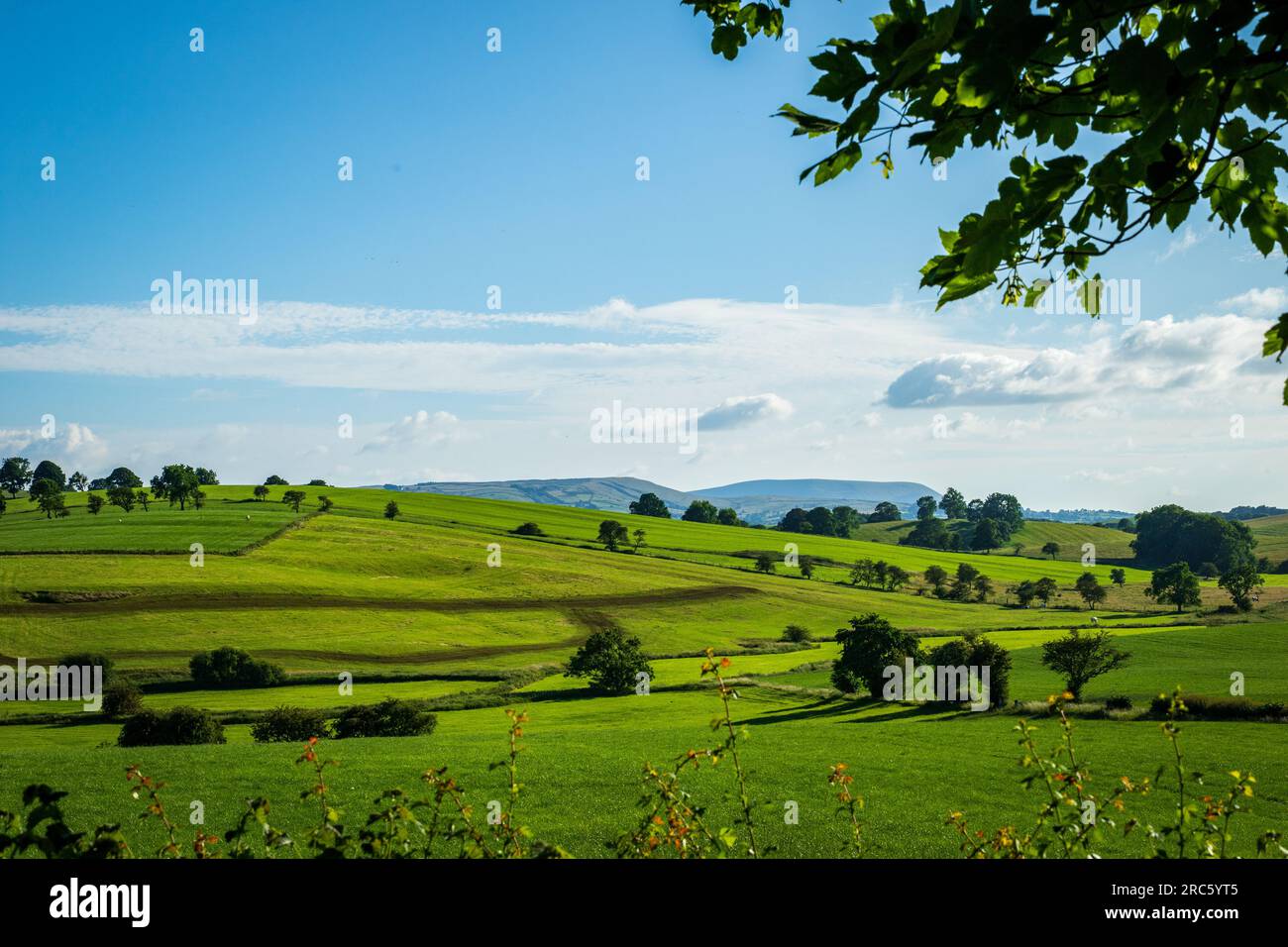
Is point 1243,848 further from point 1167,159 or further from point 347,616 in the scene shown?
point 347,616

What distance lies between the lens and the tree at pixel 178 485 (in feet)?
443

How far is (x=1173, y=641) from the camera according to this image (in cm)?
7862

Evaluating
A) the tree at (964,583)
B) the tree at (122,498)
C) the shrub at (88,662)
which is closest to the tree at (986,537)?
the tree at (964,583)

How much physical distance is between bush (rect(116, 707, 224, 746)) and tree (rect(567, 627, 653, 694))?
29047mm

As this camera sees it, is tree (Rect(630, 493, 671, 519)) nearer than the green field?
No

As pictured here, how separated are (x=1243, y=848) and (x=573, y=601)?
81.9 meters

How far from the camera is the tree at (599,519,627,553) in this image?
5413 inches

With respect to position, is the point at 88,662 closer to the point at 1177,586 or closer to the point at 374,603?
the point at 374,603

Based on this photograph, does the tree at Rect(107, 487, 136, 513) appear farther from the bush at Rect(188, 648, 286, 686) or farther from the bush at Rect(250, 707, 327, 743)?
the bush at Rect(250, 707, 327, 743)

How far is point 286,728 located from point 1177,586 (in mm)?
115424

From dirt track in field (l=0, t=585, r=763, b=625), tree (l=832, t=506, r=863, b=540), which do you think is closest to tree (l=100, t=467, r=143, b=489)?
dirt track in field (l=0, t=585, r=763, b=625)

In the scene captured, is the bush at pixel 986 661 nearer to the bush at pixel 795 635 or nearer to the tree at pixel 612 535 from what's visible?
the bush at pixel 795 635
